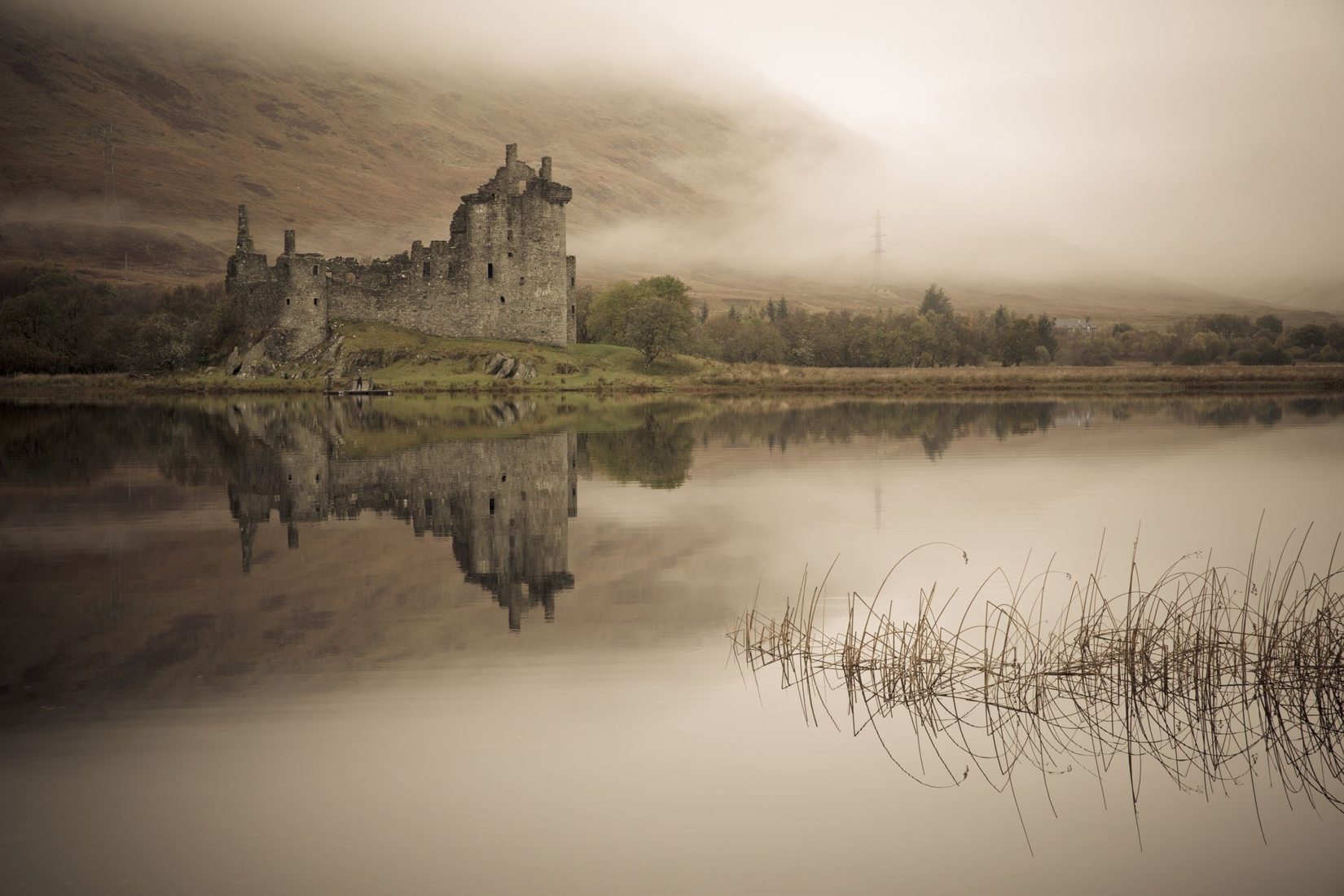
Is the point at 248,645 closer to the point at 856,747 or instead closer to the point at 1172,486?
the point at 856,747

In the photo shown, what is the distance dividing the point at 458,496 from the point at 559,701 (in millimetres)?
13337

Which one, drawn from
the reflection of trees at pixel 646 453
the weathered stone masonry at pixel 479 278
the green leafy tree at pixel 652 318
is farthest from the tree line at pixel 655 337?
the reflection of trees at pixel 646 453

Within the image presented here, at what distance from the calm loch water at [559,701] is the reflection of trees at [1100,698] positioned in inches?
3.9

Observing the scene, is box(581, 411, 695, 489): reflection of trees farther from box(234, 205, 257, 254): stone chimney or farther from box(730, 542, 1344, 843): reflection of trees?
box(234, 205, 257, 254): stone chimney

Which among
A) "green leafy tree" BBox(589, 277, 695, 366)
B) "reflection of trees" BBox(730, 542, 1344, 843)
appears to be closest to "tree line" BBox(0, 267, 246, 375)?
"green leafy tree" BBox(589, 277, 695, 366)

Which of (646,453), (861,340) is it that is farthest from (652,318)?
(646,453)

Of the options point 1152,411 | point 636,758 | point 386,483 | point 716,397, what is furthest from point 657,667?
point 716,397

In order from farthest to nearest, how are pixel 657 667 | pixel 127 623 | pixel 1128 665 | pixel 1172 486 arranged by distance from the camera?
pixel 1172 486 < pixel 127 623 < pixel 657 667 < pixel 1128 665

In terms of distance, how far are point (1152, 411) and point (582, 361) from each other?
3648 centimetres

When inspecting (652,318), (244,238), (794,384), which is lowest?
(794,384)

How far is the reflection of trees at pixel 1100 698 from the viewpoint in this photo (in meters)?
8.15

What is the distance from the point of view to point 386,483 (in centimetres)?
2442

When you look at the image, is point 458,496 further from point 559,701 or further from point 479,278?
point 479,278

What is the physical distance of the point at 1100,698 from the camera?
9516mm
